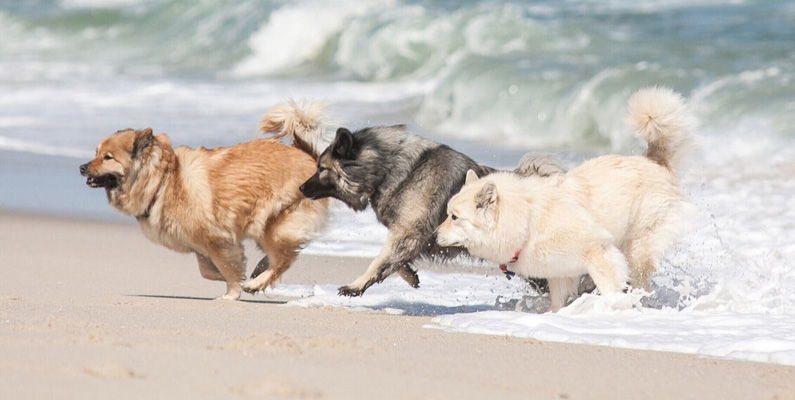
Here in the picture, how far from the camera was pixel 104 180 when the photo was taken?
626 centimetres

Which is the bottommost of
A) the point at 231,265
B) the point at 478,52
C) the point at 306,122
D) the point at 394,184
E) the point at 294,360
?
the point at 294,360

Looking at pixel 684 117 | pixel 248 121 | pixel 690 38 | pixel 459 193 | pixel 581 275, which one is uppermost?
pixel 690 38

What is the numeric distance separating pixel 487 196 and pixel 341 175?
110 cm

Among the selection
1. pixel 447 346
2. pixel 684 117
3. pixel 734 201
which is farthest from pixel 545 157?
pixel 734 201

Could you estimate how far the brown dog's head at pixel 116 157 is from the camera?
621 cm

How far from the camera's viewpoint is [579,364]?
418 cm

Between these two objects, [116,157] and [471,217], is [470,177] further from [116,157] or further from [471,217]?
[116,157]

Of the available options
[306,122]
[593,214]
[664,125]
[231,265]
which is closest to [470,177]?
[593,214]

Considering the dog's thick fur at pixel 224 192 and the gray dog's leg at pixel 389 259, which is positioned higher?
the dog's thick fur at pixel 224 192

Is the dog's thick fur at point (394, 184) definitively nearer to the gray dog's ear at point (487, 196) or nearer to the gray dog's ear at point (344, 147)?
the gray dog's ear at point (344, 147)

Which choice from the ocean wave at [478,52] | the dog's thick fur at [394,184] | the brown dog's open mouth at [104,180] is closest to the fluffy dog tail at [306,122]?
the dog's thick fur at [394,184]

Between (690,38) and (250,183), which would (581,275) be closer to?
(250,183)

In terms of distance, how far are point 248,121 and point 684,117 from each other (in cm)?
1104

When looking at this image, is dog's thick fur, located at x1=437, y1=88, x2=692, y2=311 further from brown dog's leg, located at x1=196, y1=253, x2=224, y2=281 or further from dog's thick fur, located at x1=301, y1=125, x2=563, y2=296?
brown dog's leg, located at x1=196, y1=253, x2=224, y2=281
